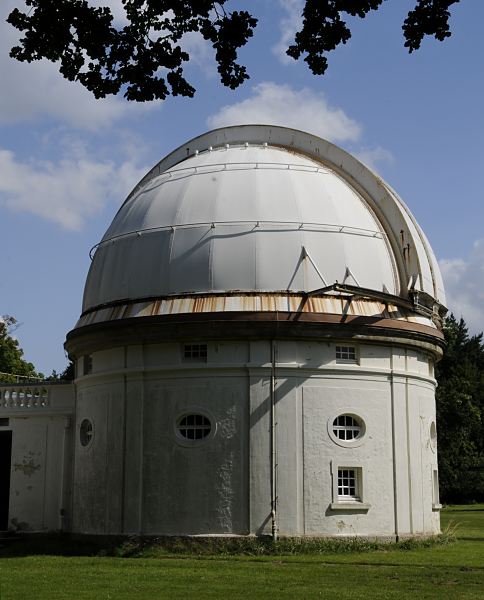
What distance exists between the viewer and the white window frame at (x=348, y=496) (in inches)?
979

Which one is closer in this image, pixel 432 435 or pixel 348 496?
pixel 348 496

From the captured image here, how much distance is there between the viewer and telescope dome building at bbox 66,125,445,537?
2480cm

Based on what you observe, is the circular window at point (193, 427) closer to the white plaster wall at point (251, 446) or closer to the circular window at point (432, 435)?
the white plaster wall at point (251, 446)

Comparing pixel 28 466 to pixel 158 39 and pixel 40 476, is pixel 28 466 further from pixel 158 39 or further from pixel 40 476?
pixel 158 39

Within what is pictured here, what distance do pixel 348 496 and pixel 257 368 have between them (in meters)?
4.47

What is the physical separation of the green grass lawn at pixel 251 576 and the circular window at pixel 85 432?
12.0ft

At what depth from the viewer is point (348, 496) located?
2538 cm

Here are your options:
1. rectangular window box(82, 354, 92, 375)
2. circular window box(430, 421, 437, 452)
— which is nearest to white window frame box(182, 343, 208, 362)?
rectangular window box(82, 354, 92, 375)

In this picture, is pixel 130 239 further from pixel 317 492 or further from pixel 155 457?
pixel 317 492

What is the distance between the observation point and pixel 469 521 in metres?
40.8

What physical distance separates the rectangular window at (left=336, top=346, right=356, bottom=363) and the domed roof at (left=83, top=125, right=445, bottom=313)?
1895 millimetres

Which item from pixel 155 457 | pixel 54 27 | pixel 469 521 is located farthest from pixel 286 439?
pixel 469 521

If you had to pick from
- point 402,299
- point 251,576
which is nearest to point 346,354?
point 402,299

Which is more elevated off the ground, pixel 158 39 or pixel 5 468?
pixel 158 39
